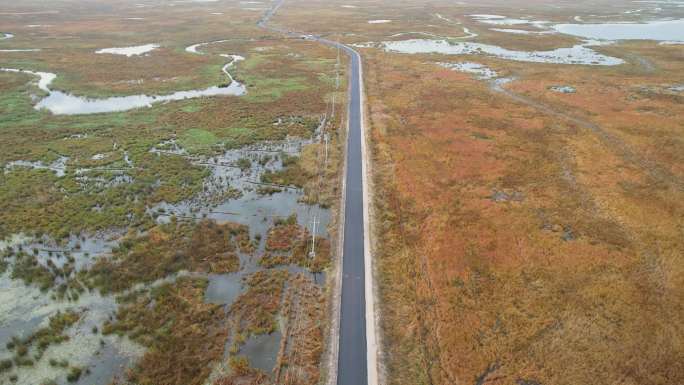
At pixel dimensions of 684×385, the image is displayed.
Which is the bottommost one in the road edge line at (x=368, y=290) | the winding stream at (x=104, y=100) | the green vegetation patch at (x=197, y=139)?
the road edge line at (x=368, y=290)

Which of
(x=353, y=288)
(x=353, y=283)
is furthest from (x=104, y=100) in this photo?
(x=353, y=288)

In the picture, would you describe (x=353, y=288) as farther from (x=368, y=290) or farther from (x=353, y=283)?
(x=368, y=290)

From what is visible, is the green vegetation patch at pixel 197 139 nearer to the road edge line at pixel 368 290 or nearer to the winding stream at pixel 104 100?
the winding stream at pixel 104 100

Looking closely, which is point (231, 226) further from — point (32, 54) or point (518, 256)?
point (32, 54)

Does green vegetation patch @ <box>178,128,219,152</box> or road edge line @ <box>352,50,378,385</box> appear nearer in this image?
road edge line @ <box>352,50,378,385</box>

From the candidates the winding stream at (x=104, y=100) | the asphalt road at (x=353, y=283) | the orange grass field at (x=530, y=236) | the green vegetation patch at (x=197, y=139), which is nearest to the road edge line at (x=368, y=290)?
the asphalt road at (x=353, y=283)

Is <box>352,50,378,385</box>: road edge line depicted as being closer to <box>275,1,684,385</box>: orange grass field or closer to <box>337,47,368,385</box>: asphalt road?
<box>337,47,368,385</box>: asphalt road

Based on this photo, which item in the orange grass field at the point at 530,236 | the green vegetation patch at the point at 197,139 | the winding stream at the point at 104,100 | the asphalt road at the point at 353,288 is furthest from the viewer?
the winding stream at the point at 104,100

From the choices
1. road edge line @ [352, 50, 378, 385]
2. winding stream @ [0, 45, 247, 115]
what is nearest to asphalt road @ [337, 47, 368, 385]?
road edge line @ [352, 50, 378, 385]

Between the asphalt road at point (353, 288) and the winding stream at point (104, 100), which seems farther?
the winding stream at point (104, 100)

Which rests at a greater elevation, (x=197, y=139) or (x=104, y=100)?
(x=104, y=100)

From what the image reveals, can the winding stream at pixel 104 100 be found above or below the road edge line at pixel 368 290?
above

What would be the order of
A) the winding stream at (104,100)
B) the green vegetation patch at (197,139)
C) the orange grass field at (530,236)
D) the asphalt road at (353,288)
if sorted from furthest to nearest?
the winding stream at (104,100)
the green vegetation patch at (197,139)
the orange grass field at (530,236)
the asphalt road at (353,288)
